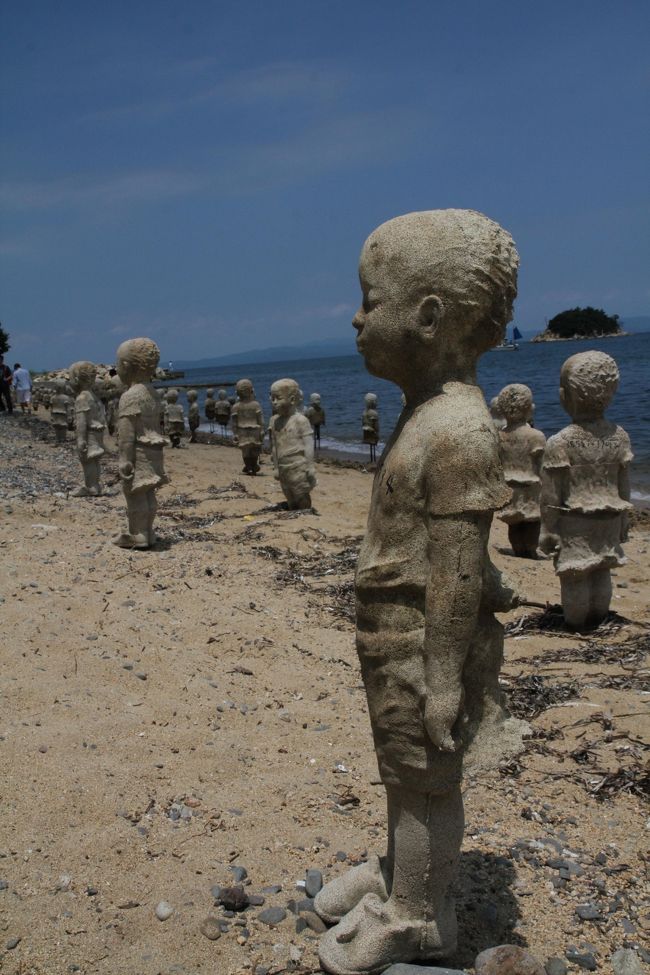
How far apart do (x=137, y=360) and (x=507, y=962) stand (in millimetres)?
7286

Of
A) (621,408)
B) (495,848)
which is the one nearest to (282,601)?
(495,848)

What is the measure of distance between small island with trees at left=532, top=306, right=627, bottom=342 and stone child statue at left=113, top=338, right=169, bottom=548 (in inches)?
3576

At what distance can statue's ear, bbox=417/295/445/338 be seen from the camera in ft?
8.64

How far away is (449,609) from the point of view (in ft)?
8.36

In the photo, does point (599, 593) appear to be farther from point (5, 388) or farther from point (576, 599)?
point (5, 388)

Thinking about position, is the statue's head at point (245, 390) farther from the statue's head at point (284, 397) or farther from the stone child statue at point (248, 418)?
the statue's head at point (284, 397)

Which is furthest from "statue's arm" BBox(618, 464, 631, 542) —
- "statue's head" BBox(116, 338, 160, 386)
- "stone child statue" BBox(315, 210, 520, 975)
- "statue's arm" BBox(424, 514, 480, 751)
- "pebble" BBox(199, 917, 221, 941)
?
"statue's head" BBox(116, 338, 160, 386)

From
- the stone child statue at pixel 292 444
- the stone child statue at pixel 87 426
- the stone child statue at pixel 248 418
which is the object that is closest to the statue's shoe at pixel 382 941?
the stone child statue at pixel 292 444

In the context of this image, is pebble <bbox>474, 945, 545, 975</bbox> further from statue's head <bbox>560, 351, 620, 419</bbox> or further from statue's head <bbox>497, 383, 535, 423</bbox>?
statue's head <bbox>497, 383, 535, 423</bbox>

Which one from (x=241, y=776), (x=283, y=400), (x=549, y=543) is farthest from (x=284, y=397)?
(x=241, y=776)

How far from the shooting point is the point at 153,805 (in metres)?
4.04

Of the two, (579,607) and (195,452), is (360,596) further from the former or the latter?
(195,452)

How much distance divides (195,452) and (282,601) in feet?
56.9

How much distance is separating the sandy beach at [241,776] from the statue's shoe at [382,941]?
0.23 m
